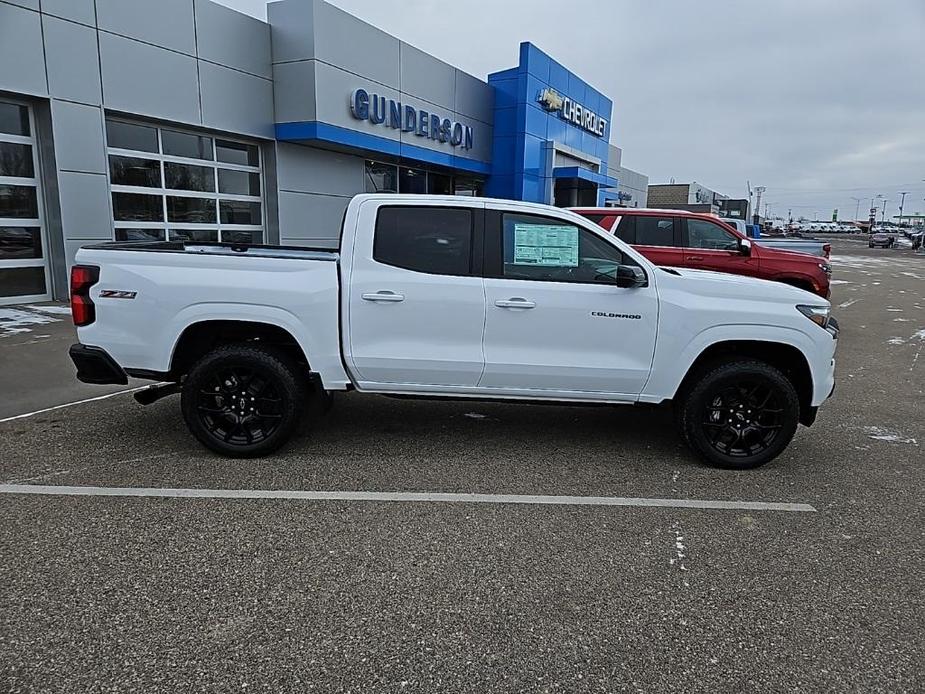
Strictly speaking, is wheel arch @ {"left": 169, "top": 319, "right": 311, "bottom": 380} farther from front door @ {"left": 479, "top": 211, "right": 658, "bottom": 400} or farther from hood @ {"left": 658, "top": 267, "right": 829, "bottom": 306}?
hood @ {"left": 658, "top": 267, "right": 829, "bottom": 306}

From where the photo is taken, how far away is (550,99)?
23.5 meters

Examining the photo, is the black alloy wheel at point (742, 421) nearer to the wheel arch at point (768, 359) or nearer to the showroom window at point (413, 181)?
the wheel arch at point (768, 359)

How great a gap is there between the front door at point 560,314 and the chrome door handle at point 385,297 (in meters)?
0.62

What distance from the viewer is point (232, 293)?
4.68 m

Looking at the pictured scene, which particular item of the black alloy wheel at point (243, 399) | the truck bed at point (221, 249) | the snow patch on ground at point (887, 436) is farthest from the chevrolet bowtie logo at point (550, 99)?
the black alloy wheel at point (243, 399)

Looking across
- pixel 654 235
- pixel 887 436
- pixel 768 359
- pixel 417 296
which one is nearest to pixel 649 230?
pixel 654 235

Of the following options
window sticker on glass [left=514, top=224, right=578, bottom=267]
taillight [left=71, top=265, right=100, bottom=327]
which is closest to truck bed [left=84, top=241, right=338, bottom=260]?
taillight [left=71, top=265, right=100, bottom=327]

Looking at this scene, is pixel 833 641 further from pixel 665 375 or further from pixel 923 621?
pixel 665 375

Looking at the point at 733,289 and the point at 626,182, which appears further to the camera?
the point at 626,182

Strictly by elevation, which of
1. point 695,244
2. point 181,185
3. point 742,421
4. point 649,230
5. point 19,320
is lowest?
point 19,320

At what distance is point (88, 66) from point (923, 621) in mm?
13566

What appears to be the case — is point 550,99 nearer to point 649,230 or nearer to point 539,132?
point 539,132

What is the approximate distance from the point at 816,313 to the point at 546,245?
6.50 feet

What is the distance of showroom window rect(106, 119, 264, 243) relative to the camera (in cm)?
1280
